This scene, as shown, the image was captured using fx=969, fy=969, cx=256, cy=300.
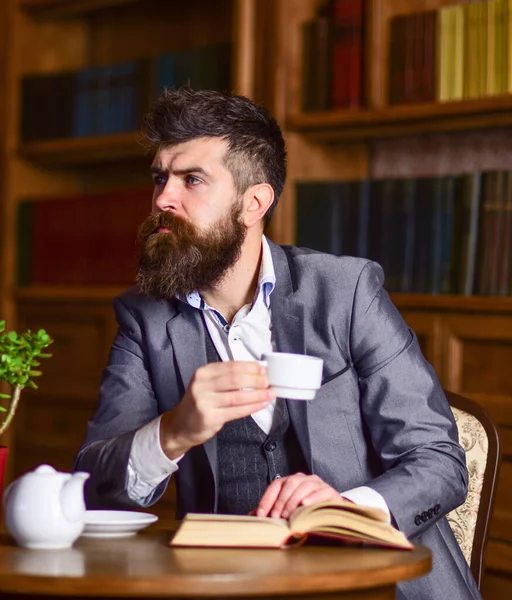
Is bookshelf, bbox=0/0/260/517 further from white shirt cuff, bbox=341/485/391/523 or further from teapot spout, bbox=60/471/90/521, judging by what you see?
teapot spout, bbox=60/471/90/521

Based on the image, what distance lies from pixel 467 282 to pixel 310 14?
3.31 feet

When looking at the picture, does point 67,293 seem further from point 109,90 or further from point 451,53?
point 451,53

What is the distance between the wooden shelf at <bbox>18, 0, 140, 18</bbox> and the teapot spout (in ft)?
8.48


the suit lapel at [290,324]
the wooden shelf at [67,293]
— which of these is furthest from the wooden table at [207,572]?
the wooden shelf at [67,293]

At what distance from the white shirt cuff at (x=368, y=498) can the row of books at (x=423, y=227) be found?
1.18 m

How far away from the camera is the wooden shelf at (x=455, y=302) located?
2562 millimetres

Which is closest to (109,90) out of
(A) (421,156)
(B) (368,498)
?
(A) (421,156)

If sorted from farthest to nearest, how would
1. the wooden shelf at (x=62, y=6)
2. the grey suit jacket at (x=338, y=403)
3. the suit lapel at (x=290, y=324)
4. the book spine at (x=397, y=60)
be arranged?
1. the wooden shelf at (x=62, y=6)
2. the book spine at (x=397, y=60)
3. the suit lapel at (x=290, y=324)
4. the grey suit jacket at (x=338, y=403)

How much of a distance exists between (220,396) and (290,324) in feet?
1.71

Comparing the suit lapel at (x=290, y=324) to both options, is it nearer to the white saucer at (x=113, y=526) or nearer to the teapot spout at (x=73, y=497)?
the white saucer at (x=113, y=526)


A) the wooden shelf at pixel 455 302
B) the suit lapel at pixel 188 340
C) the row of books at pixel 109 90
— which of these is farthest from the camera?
the row of books at pixel 109 90

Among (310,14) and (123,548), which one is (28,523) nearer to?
(123,548)

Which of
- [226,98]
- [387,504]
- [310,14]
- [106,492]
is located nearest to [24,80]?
[310,14]

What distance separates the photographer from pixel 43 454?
11.6ft
